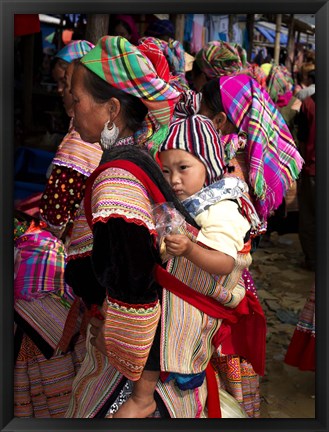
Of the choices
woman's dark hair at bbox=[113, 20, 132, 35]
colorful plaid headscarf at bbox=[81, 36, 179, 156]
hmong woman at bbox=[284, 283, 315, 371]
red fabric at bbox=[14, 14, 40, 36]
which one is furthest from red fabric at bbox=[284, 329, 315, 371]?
woman's dark hair at bbox=[113, 20, 132, 35]

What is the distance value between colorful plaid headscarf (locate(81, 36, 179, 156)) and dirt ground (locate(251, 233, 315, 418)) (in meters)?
2.39

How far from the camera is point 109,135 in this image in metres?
2.02

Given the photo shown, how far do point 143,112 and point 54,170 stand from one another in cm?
117

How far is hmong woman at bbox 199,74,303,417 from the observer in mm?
3088

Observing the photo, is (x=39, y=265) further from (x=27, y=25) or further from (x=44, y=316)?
(x=27, y=25)

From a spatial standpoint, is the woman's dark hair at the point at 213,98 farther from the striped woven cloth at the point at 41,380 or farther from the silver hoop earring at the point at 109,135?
the striped woven cloth at the point at 41,380

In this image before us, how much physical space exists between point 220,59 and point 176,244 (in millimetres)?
3711

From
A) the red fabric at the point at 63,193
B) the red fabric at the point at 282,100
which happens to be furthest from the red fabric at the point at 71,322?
the red fabric at the point at 282,100

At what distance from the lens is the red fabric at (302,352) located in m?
4.45

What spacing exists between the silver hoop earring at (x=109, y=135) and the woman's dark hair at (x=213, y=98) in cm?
133
